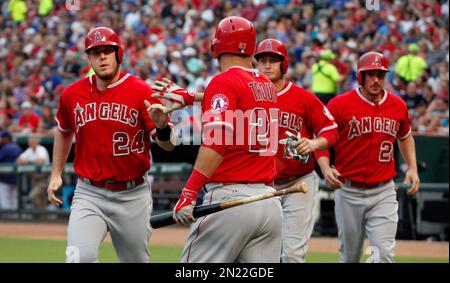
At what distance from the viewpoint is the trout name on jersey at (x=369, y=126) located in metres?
9.89

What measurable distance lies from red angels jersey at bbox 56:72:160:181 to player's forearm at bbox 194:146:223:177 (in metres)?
1.69

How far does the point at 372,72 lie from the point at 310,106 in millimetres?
903

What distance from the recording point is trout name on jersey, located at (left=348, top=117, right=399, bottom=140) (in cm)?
989

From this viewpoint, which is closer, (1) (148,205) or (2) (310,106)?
(1) (148,205)

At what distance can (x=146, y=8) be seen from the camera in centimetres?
2700

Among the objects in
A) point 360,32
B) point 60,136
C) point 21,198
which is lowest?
point 21,198

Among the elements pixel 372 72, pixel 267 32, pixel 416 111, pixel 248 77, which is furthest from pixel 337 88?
pixel 248 77

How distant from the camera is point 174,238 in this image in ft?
53.2

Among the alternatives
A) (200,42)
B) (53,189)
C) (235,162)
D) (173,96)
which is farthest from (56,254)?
(200,42)

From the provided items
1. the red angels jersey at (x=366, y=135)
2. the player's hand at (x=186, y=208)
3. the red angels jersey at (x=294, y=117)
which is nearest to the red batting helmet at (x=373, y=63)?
the red angels jersey at (x=366, y=135)

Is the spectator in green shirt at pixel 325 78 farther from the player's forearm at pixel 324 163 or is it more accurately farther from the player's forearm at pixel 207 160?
the player's forearm at pixel 207 160

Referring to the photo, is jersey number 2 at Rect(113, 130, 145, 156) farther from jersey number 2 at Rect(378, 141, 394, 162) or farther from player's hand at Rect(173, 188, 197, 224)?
jersey number 2 at Rect(378, 141, 394, 162)
